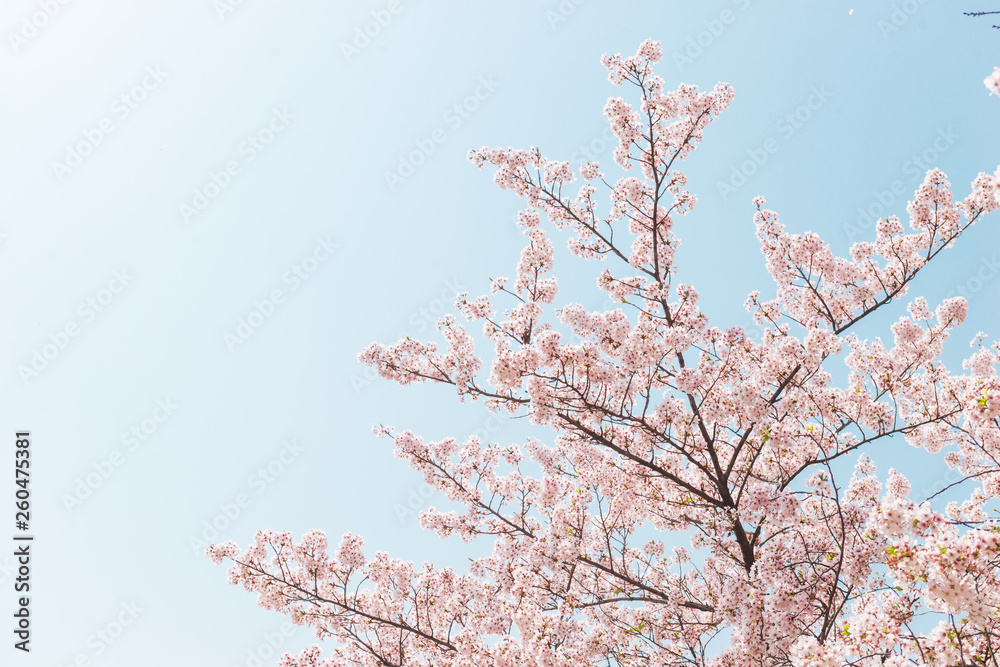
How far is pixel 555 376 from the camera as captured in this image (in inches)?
268

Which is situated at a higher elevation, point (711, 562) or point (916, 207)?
point (916, 207)

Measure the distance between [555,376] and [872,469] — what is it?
16.8 feet

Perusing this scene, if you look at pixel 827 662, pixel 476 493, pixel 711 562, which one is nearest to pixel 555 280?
pixel 476 493

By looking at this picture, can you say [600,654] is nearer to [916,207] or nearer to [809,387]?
[809,387]

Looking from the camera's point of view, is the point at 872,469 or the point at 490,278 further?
the point at 872,469

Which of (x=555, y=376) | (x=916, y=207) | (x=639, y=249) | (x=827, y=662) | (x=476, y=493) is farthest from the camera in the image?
(x=476, y=493)

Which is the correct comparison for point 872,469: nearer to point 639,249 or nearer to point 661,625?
point 661,625

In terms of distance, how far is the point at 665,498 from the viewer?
8.35 metres

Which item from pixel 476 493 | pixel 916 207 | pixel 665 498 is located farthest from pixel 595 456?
pixel 916 207

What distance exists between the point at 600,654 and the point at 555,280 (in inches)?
184

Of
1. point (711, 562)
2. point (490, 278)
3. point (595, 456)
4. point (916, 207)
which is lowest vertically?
point (711, 562)

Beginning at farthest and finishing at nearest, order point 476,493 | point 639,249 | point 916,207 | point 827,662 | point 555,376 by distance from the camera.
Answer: point 476,493 → point 639,249 → point 916,207 → point 555,376 → point 827,662

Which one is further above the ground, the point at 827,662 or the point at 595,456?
the point at 595,456

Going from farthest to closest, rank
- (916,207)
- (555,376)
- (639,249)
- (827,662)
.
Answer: (639,249) < (916,207) < (555,376) < (827,662)
